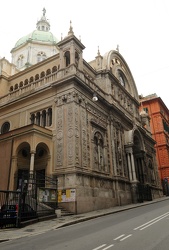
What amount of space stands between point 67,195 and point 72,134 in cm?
479

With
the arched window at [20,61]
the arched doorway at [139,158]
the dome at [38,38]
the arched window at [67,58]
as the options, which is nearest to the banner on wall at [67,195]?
the arched window at [67,58]

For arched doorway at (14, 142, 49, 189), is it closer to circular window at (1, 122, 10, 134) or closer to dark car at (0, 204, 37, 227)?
circular window at (1, 122, 10, 134)

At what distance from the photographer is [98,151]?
21.4 metres

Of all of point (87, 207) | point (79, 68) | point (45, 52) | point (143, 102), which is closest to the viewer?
point (87, 207)

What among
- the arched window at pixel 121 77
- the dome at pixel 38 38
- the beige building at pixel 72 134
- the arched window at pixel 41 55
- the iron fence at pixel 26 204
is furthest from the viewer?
the dome at pixel 38 38

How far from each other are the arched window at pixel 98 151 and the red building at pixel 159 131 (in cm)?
2253

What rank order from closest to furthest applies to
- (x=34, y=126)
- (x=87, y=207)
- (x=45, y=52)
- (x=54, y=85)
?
(x=87, y=207) < (x=34, y=126) < (x=54, y=85) < (x=45, y=52)

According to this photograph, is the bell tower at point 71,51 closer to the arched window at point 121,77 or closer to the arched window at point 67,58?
the arched window at point 67,58

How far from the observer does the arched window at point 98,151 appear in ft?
67.4

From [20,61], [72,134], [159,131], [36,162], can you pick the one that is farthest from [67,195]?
[159,131]

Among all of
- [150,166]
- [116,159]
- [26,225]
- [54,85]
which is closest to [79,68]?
[54,85]

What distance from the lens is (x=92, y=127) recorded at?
70.0ft

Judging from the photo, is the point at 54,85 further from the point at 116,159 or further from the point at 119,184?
the point at 119,184

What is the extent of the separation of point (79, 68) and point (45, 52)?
18997 mm
